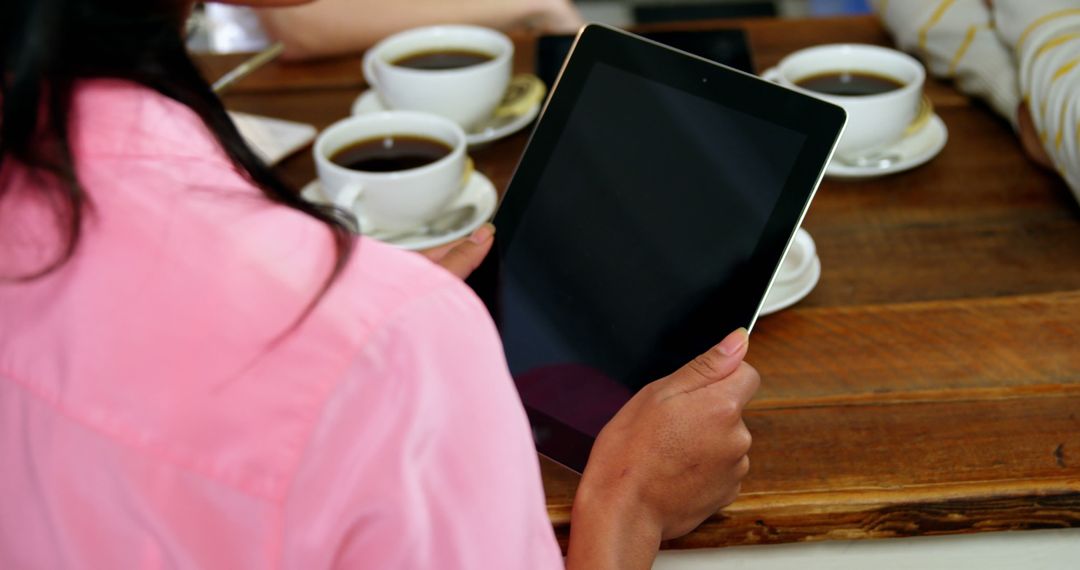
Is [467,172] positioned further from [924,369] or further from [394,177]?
[924,369]

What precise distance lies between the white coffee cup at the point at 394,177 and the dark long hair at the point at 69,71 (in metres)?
0.45

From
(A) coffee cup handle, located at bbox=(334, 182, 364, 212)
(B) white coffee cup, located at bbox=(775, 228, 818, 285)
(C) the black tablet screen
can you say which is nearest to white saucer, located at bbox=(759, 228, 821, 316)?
(B) white coffee cup, located at bbox=(775, 228, 818, 285)

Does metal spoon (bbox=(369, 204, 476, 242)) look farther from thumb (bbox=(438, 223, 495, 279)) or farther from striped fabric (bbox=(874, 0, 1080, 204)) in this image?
striped fabric (bbox=(874, 0, 1080, 204))

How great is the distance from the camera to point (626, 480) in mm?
635

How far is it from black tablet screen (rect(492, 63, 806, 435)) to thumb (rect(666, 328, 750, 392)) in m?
0.03

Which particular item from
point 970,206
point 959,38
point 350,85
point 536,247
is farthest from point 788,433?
point 350,85

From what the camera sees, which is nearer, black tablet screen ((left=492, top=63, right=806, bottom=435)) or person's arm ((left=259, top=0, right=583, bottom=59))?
black tablet screen ((left=492, top=63, right=806, bottom=435))

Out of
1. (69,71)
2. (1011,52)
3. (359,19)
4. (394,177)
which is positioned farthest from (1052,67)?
(69,71)

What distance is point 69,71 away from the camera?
1.23 ft

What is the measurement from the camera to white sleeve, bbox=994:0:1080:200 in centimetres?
87

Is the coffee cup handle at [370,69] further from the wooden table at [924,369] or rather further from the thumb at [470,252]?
the thumb at [470,252]

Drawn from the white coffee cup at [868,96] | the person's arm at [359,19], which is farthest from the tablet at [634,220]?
the person's arm at [359,19]

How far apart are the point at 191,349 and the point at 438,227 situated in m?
0.56

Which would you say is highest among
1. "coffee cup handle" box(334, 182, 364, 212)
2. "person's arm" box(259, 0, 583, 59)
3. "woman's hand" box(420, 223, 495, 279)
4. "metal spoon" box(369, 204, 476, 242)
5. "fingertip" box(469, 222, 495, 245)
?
"fingertip" box(469, 222, 495, 245)
